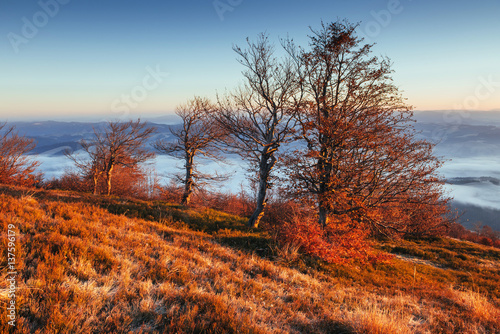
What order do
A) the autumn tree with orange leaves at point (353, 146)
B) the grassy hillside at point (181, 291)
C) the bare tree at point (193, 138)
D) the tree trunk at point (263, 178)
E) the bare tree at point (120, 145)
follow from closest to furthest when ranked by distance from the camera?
the grassy hillside at point (181, 291)
the autumn tree with orange leaves at point (353, 146)
the tree trunk at point (263, 178)
the bare tree at point (193, 138)
the bare tree at point (120, 145)

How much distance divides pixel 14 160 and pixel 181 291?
32198 millimetres

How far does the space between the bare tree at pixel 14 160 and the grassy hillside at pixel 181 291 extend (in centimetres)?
2153

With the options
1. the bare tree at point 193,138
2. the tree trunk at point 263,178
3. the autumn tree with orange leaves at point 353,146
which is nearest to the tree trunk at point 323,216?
the autumn tree with orange leaves at point 353,146

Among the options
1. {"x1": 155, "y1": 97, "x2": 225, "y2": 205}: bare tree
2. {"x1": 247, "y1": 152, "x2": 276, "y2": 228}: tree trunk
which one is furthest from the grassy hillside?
{"x1": 155, "y1": 97, "x2": 225, "y2": 205}: bare tree

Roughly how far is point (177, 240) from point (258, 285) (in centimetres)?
377

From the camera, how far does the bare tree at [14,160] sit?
23141 millimetres

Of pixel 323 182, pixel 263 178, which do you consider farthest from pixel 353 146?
pixel 263 178

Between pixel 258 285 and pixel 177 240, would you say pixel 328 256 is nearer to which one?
pixel 258 285

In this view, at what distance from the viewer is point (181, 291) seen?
4293mm

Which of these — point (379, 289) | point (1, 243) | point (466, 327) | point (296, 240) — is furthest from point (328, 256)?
point (1, 243)

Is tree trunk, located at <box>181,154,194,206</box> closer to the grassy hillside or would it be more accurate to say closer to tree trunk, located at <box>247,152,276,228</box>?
tree trunk, located at <box>247,152,276,228</box>

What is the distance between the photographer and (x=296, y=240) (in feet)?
32.0

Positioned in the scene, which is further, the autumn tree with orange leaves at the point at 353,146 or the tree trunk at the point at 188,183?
the tree trunk at the point at 188,183

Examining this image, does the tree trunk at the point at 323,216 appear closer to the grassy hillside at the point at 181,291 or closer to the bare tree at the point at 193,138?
the grassy hillside at the point at 181,291
